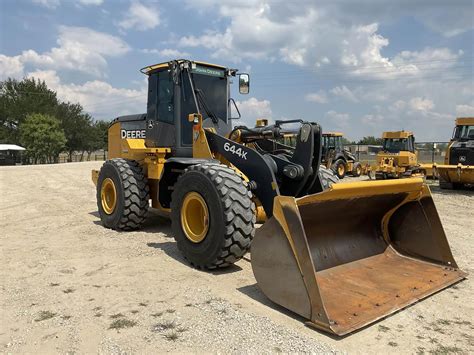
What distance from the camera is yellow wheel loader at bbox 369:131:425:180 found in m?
17.2

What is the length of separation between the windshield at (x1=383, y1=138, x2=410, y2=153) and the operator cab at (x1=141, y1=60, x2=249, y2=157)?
13864mm

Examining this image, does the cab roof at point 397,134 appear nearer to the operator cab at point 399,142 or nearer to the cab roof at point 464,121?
the operator cab at point 399,142

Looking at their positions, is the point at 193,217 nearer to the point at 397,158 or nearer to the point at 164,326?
the point at 164,326

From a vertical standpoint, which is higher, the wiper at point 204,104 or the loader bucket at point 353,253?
the wiper at point 204,104

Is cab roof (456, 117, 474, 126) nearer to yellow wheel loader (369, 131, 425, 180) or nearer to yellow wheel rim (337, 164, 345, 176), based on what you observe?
yellow wheel loader (369, 131, 425, 180)

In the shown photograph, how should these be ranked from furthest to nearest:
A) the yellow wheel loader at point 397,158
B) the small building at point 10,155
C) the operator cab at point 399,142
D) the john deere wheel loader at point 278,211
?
the small building at point 10,155 → the operator cab at point 399,142 → the yellow wheel loader at point 397,158 → the john deere wheel loader at point 278,211

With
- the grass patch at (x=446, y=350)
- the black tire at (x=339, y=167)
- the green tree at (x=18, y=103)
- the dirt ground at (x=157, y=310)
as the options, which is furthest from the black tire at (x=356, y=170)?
the green tree at (x=18, y=103)

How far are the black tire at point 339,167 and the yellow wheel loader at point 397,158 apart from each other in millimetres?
2209

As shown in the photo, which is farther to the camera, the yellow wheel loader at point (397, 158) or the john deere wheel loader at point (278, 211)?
the yellow wheel loader at point (397, 158)

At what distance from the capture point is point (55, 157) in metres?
46.1

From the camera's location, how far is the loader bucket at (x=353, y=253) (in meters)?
3.66

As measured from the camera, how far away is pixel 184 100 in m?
6.69

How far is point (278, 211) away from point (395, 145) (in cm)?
1696

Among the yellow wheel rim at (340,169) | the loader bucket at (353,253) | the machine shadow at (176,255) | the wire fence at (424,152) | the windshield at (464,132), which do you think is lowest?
the machine shadow at (176,255)
